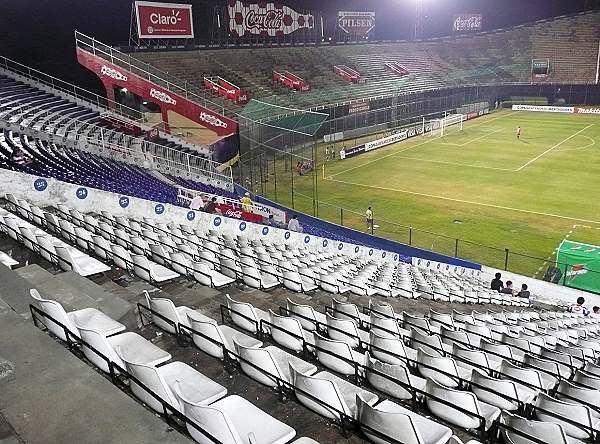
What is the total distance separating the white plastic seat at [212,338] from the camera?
5551mm

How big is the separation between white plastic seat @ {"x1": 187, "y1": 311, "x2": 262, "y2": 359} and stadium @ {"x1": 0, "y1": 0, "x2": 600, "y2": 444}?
4 cm

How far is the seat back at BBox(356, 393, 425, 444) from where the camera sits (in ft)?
12.8

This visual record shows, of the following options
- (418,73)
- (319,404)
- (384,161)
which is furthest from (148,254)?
(418,73)

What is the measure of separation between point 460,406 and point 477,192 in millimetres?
26031

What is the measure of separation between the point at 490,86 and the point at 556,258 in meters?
46.5

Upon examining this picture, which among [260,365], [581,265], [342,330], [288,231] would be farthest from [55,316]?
[581,265]

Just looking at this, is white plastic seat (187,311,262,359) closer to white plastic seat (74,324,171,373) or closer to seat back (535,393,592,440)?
white plastic seat (74,324,171,373)

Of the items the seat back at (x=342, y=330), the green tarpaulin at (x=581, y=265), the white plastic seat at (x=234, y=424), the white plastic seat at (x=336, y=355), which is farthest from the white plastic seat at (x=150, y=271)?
the green tarpaulin at (x=581, y=265)

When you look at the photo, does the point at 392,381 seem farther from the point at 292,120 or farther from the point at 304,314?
the point at 292,120

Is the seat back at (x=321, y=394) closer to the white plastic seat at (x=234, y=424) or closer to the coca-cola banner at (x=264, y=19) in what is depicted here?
the white plastic seat at (x=234, y=424)

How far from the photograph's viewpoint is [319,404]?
462cm

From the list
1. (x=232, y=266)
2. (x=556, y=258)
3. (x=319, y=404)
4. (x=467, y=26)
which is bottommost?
(x=556, y=258)

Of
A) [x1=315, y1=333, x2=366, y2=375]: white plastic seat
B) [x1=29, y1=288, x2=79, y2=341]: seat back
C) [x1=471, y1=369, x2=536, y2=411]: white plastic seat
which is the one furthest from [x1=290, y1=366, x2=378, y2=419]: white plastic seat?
[x1=29, y1=288, x2=79, y2=341]: seat back

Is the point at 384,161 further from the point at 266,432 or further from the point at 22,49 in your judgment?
the point at 266,432
